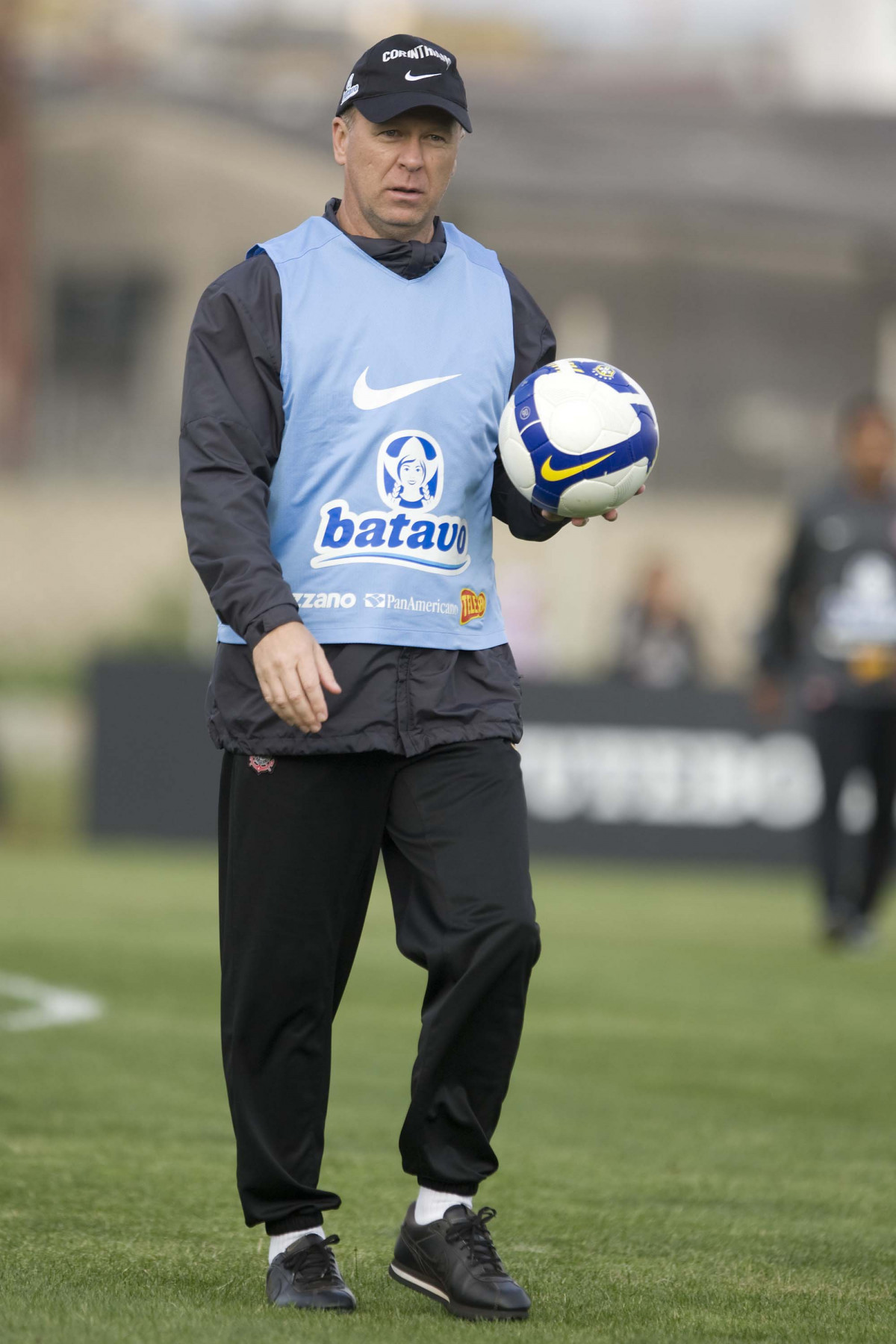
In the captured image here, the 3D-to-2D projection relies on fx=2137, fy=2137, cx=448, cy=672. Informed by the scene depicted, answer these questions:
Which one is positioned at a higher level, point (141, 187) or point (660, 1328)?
point (141, 187)

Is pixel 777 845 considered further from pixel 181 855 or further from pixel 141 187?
pixel 141 187

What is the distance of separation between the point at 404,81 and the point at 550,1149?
2.93 m

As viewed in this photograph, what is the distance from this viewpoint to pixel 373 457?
3.92 m

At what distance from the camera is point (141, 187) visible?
3147cm

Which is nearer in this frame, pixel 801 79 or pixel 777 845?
pixel 777 845

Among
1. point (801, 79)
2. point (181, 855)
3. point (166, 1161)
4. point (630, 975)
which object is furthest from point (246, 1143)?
point (801, 79)

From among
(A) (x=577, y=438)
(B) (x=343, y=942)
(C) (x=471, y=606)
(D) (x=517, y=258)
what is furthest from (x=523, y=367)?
(D) (x=517, y=258)

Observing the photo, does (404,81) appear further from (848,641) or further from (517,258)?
(517,258)

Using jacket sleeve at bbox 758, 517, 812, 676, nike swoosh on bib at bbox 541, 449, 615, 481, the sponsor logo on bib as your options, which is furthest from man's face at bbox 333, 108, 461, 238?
jacket sleeve at bbox 758, 517, 812, 676

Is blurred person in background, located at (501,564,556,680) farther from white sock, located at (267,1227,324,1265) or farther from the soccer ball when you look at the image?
white sock, located at (267,1227,324,1265)

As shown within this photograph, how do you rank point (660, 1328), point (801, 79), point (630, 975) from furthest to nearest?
point (801, 79), point (630, 975), point (660, 1328)

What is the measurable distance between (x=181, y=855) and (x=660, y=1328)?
11.2 meters

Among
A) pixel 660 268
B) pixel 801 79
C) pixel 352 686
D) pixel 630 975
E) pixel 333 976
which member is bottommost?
pixel 630 975

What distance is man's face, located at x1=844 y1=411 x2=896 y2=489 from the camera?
1027cm
